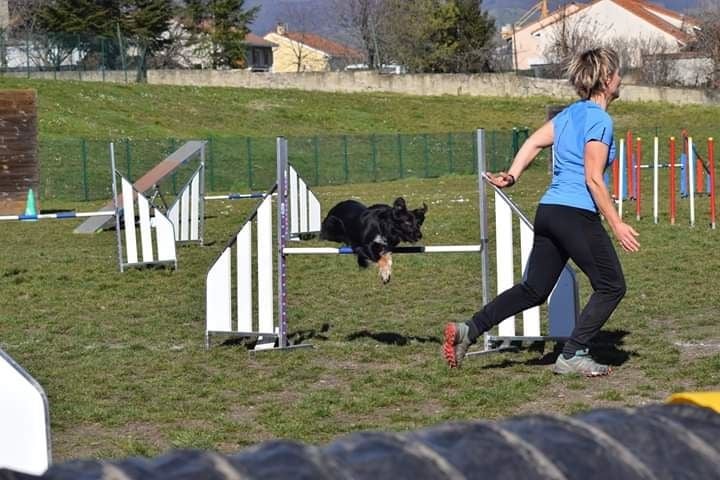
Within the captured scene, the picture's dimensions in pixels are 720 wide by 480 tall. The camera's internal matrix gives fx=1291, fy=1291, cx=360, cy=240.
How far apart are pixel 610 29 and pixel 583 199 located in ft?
280

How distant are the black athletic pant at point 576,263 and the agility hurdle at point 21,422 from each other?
3.97m

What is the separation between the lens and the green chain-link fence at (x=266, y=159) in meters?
33.3

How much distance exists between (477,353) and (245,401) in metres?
1.78

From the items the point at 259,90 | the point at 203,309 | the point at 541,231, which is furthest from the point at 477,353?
the point at 259,90

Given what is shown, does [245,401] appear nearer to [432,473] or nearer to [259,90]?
[432,473]

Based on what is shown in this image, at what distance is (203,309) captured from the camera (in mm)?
10883

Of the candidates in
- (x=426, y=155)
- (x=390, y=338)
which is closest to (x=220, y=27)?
(x=426, y=155)

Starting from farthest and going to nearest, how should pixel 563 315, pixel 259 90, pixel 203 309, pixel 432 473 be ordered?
→ pixel 259 90 < pixel 203 309 < pixel 563 315 < pixel 432 473

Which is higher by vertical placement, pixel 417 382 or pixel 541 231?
pixel 541 231

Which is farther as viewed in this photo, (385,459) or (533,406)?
(533,406)

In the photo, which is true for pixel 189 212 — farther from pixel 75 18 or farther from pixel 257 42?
pixel 257 42

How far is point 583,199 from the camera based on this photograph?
681 cm

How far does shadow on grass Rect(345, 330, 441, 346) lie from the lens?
8.82 metres

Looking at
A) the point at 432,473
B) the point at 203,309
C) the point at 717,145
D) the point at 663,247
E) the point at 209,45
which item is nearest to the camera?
the point at 432,473
